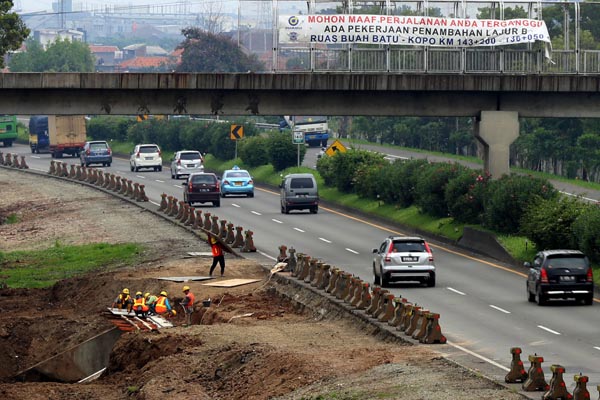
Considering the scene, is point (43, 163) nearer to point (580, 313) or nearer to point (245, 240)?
point (245, 240)

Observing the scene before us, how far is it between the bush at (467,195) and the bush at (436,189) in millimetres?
945

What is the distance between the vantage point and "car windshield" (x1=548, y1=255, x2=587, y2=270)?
39.4 m

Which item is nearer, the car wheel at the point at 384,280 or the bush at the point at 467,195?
the car wheel at the point at 384,280

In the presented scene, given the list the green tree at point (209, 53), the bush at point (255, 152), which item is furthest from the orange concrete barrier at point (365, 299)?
the green tree at point (209, 53)

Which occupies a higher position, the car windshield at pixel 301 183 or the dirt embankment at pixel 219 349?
the car windshield at pixel 301 183

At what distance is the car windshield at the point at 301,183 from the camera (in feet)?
232

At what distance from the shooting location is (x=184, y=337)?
3650 cm

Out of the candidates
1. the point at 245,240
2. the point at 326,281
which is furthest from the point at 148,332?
the point at 245,240

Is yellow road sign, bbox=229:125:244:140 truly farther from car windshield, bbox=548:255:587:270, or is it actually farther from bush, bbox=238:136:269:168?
car windshield, bbox=548:255:587:270

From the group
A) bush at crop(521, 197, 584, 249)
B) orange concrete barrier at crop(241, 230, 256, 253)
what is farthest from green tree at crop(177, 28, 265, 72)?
bush at crop(521, 197, 584, 249)

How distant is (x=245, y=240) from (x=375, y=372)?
90.7 ft

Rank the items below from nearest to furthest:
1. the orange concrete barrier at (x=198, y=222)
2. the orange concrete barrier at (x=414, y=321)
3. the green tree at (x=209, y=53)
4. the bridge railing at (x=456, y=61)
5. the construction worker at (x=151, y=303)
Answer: the orange concrete barrier at (x=414, y=321)
the construction worker at (x=151, y=303)
the bridge railing at (x=456, y=61)
the orange concrete barrier at (x=198, y=222)
the green tree at (x=209, y=53)

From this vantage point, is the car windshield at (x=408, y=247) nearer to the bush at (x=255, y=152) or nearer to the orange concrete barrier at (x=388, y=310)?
the orange concrete barrier at (x=388, y=310)

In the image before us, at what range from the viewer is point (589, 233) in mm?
45500
